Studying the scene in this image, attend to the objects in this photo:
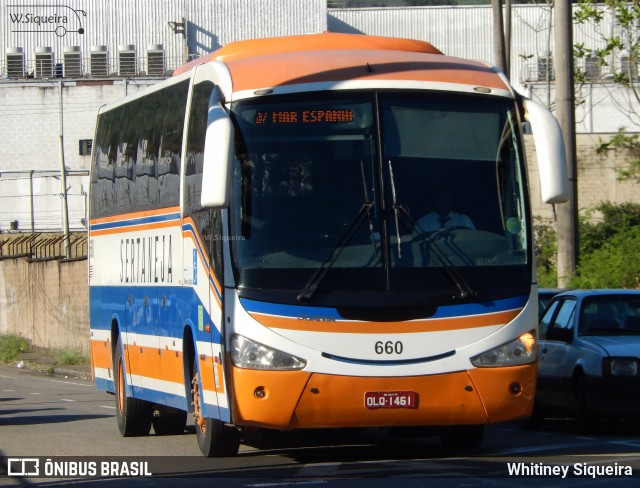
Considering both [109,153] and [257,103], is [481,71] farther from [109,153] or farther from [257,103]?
[109,153]

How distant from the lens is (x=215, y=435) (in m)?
11.8

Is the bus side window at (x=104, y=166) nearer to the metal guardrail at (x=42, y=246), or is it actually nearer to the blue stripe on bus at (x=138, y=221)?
the blue stripe on bus at (x=138, y=221)

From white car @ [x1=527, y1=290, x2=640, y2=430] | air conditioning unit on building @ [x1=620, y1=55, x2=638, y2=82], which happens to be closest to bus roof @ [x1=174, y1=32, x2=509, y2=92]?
white car @ [x1=527, y1=290, x2=640, y2=430]

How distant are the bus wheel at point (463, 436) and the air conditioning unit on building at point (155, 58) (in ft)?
186

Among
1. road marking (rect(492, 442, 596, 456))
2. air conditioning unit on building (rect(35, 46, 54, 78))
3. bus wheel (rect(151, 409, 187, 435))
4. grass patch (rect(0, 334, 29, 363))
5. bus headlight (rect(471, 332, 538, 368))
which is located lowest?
grass patch (rect(0, 334, 29, 363))

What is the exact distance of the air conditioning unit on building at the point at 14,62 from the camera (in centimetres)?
6744

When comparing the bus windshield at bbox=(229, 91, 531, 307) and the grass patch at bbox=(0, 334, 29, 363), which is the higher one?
the bus windshield at bbox=(229, 91, 531, 307)

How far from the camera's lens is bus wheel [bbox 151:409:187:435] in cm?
1528

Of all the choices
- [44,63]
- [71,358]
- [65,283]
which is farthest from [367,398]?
[44,63]

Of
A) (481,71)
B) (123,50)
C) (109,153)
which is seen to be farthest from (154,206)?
(123,50)

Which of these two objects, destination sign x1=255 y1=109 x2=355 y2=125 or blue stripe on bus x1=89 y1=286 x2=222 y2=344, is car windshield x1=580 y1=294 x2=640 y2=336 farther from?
destination sign x1=255 y1=109 x2=355 y2=125

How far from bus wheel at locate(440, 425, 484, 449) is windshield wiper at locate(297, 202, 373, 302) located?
2528 millimetres

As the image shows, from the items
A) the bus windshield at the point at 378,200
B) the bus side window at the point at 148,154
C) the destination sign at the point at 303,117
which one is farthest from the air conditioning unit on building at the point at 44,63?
the bus windshield at the point at 378,200

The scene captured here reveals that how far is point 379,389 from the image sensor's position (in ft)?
34.4
